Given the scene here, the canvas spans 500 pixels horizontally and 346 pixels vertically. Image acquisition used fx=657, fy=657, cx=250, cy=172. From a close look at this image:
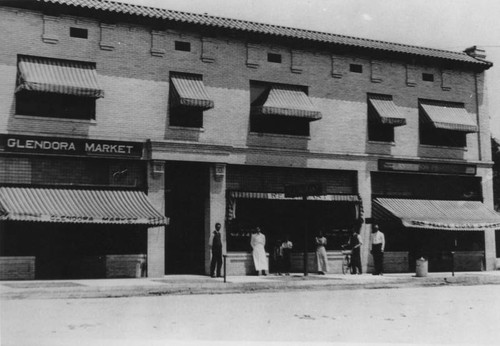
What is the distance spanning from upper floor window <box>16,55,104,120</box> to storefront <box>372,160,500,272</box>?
11550 mm

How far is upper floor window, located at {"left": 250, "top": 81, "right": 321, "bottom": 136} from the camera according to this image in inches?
923

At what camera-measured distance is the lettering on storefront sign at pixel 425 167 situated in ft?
85.0

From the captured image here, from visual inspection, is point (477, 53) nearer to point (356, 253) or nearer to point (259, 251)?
point (356, 253)

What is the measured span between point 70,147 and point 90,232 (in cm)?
275

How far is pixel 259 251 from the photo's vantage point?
75.1 feet

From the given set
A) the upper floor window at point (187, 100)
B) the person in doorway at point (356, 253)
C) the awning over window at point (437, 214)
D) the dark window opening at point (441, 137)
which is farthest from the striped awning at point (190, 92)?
the dark window opening at point (441, 137)

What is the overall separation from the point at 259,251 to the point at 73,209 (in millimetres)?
6670

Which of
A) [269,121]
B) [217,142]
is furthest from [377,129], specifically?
[217,142]

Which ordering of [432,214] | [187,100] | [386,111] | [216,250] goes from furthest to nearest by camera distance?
[432,214] → [386,111] → [187,100] → [216,250]

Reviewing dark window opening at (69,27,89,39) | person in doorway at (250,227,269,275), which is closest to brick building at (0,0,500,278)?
dark window opening at (69,27,89,39)

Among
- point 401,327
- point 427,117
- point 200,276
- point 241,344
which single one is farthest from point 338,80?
point 241,344

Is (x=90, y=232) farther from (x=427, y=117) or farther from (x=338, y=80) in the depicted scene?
(x=427, y=117)

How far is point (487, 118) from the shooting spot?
2848cm

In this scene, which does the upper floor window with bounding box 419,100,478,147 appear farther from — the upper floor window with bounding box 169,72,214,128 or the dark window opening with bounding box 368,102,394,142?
Result: the upper floor window with bounding box 169,72,214,128
